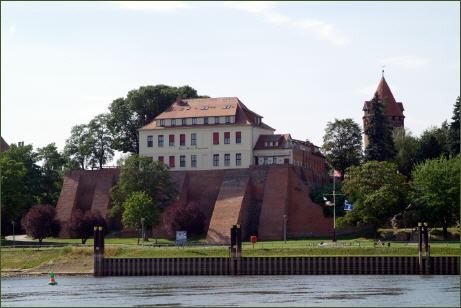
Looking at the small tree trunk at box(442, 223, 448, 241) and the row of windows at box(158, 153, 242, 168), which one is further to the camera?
the row of windows at box(158, 153, 242, 168)

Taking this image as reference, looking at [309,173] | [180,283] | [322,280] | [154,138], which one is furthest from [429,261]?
[154,138]

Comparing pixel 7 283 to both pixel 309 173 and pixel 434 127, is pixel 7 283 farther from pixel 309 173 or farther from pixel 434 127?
pixel 434 127

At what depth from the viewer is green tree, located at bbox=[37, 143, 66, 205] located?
159750mm

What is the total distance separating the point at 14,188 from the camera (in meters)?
146

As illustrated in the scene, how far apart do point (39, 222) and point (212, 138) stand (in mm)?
25725

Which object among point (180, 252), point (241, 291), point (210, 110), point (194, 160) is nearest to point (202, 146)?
point (194, 160)

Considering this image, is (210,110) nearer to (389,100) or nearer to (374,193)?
(374,193)

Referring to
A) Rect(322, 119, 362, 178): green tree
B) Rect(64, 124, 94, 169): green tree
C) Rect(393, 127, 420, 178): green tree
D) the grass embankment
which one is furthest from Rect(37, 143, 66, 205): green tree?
Rect(393, 127, 420, 178): green tree

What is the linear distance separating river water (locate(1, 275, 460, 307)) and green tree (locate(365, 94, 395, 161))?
3971 centimetres

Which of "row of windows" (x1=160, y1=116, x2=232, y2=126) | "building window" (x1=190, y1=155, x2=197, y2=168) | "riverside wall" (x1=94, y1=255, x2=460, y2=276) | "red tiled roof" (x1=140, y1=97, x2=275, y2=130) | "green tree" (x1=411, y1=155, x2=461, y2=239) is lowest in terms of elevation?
"riverside wall" (x1=94, y1=255, x2=460, y2=276)

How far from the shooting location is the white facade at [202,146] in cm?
14825

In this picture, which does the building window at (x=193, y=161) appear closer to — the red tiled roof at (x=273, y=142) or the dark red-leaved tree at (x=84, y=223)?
the red tiled roof at (x=273, y=142)

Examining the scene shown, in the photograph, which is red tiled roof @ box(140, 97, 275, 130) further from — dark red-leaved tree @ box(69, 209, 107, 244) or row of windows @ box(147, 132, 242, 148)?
dark red-leaved tree @ box(69, 209, 107, 244)

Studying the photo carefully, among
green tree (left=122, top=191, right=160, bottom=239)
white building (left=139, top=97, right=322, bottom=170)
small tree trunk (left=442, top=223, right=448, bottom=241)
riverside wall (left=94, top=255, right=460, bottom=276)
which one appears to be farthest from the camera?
white building (left=139, top=97, right=322, bottom=170)
